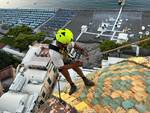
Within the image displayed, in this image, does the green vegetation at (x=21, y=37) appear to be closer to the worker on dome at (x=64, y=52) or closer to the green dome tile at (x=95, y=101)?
the worker on dome at (x=64, y=52)

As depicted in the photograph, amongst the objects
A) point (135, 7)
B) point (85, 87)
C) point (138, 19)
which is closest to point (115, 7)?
point (135, 7)

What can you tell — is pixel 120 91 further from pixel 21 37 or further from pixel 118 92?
pixel 21 37

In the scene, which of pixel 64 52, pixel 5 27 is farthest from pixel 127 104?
Result: pixel 5 27

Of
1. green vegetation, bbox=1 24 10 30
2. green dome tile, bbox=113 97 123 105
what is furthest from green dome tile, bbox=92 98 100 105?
green vegetation, bbox=1 24 10 30

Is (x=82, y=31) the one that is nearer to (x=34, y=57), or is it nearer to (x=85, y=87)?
(x=34, y=57)

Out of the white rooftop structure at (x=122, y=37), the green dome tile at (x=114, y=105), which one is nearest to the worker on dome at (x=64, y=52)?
the green dome tile at (x=114, y=105)

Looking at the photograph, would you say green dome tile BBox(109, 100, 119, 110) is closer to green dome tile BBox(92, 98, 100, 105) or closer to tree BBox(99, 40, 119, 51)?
green dome tile BBox(92, 98, 100, 105)
